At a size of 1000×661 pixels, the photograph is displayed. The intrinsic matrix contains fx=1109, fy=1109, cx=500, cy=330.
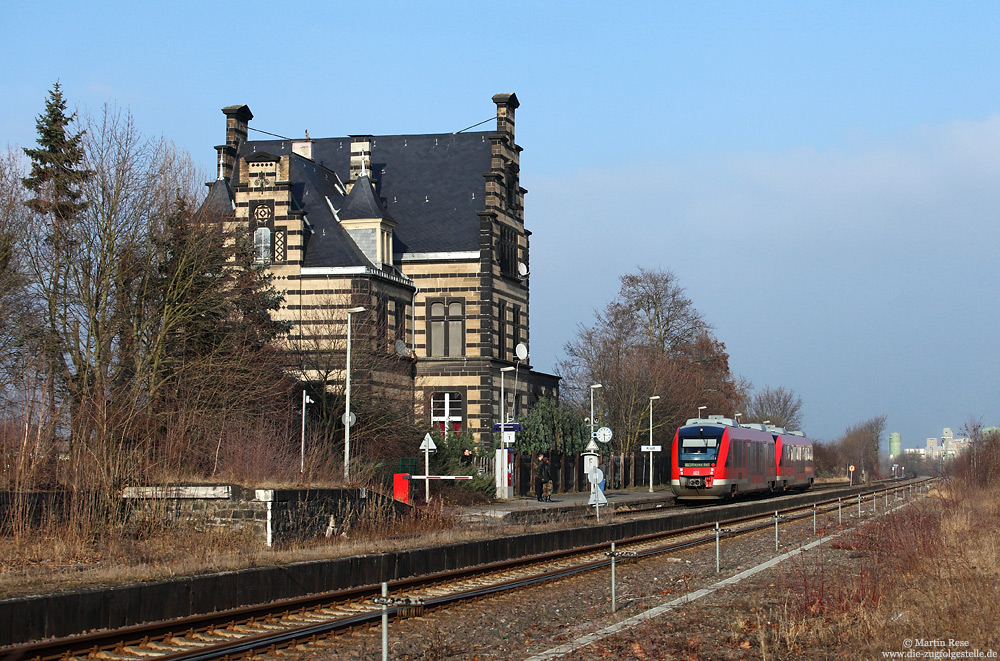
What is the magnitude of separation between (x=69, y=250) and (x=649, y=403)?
41.2 meters

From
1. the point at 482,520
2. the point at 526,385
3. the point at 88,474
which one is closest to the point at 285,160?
the point at 526,385

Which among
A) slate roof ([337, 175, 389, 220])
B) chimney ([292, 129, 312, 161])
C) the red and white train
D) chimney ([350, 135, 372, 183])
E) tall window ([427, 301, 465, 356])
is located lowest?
the red and white train

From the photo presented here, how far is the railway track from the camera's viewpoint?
10.8 metres

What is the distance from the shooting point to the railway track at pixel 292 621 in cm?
1084

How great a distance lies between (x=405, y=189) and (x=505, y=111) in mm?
6451

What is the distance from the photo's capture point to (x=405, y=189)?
186ft

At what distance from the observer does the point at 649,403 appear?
64.3 meters

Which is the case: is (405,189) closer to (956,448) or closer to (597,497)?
(597,497)

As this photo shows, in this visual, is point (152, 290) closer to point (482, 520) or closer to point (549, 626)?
point (482, 520)

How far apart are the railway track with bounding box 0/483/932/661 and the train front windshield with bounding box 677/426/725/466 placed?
23.7 metres

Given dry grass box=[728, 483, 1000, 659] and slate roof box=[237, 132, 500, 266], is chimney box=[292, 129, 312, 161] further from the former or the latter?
dry grass box=[728, 483, 1000, 659]

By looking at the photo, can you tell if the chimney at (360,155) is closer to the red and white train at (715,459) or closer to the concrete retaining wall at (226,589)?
the red and white train at (715,459)

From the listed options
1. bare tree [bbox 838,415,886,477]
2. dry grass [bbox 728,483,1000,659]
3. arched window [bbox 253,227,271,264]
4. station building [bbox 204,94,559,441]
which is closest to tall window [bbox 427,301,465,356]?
station building [bbox 204,94,559,441]

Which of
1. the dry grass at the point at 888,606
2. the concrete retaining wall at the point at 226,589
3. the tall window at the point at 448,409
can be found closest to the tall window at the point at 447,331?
the tall window at the point at 448,409
